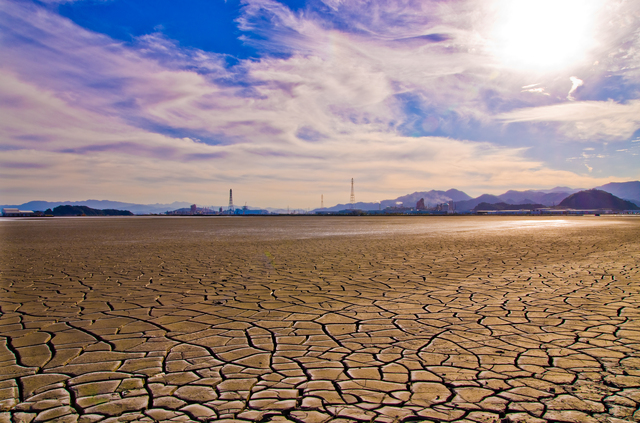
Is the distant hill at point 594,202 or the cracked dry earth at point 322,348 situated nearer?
the cracked dry earth at point 322,348

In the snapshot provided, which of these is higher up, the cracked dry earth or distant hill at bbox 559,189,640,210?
distant hill at bbox 559,189,640,210

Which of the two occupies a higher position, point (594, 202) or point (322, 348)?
point (594, 202)

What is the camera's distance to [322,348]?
2949 millimetres

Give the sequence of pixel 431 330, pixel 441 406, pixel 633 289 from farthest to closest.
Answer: pixel 633 289
pixel 431 330
pixel 441 406

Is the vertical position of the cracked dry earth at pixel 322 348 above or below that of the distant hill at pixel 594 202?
below

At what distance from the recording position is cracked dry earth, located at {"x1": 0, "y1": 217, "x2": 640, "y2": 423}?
206 centimetres

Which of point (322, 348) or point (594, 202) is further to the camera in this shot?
point (594, 202)

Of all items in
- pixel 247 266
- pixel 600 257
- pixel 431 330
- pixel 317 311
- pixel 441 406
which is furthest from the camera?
pixel 600 257

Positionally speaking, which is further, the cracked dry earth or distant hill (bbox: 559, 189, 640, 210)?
distant hill (bbox: 559, 189, 640, 210)

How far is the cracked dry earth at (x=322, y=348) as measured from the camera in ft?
6.77

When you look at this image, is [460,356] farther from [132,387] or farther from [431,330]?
[132,387]

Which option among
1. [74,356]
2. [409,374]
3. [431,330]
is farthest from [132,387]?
[431,330]

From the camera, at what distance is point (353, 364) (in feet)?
8.63

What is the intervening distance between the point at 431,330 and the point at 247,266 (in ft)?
15.5
